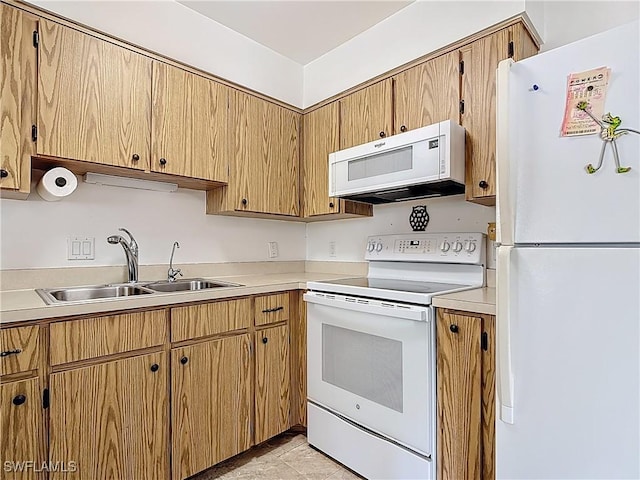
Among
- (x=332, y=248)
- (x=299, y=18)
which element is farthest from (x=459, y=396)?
(x=299, y=18)

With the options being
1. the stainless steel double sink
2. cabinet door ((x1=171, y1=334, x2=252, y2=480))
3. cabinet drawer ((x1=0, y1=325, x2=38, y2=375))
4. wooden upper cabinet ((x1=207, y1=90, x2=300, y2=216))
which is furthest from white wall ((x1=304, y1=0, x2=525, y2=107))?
cabinet drawer ((x1=0, y1=325, x2=38, y2=375))

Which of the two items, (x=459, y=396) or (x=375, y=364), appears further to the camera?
(x=375, y=364)

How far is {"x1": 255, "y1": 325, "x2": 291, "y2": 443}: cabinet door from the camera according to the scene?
1908mm

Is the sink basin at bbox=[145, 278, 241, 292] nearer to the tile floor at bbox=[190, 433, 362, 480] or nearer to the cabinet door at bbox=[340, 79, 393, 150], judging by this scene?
the tile floor at bbox=[190, 433, 362, 480]

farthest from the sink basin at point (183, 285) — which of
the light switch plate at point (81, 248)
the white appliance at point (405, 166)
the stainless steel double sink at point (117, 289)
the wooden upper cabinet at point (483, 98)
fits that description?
the wooden upper cabinet at point (483, 98)

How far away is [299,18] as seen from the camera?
216 cm

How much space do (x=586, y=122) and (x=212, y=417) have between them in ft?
5.98

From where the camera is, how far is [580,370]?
0.94m

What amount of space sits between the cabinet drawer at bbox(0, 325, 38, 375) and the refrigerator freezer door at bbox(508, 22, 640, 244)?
5.23ft

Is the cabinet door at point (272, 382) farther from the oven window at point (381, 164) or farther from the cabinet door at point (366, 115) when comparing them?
the cabinet door at point (366, 115)

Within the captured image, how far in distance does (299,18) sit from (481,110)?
4.02 feet

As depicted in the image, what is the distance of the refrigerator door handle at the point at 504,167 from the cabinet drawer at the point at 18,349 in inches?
61.2

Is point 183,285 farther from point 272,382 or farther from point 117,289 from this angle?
point 272,382

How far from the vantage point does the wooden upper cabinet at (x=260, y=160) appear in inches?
85.7
